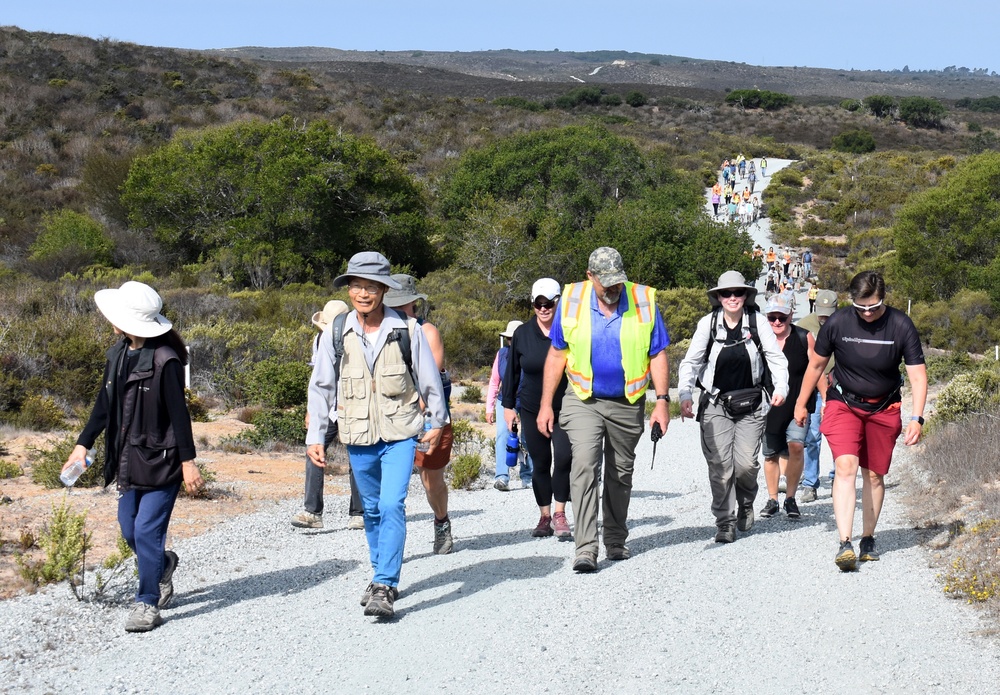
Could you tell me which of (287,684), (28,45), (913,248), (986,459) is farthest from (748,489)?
(28,45)

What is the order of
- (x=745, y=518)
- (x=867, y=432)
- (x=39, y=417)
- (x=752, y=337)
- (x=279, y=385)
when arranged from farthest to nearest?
(x=279, y=385) → (x=39, y=417) → (x=745, y=518) → (x=752, y=337) → (x=867, y=432)

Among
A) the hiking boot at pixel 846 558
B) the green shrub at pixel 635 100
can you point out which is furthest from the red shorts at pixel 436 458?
the green shrub at pixel 635 100

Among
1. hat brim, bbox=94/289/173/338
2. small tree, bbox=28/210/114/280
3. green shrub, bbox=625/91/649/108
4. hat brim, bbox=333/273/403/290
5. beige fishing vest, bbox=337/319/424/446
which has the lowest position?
small tree, bbox=28/210/114/280

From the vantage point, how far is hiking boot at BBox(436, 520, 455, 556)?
7.11m

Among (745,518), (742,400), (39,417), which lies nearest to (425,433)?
(742,400)

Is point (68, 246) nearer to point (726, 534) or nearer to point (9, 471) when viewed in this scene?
point (9, 471)

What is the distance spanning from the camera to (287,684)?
4.77m

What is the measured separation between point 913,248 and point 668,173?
617 inches

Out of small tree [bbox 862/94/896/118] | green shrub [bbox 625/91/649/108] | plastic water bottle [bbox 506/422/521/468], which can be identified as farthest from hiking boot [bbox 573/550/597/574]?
small tree [bbox 862/94/896/118]

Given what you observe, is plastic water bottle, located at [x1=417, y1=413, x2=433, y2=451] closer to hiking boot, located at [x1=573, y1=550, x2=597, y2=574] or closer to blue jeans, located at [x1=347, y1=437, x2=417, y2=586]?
blue jeans, located at [x1=347, y1=437, x2=417, y2=586]

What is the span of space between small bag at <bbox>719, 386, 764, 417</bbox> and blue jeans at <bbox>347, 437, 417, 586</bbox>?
2.35 meters

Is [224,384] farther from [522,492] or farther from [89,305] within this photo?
[522,492]

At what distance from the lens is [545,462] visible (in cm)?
740

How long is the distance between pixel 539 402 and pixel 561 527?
905 millimetres
